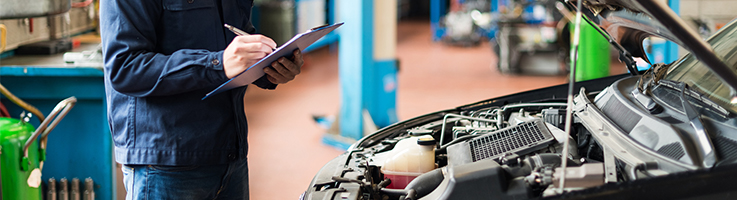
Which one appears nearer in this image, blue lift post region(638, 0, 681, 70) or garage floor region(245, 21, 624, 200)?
blue lift post region(638, 0, 681, 70)

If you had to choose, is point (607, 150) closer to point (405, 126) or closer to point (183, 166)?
point (405, 126)

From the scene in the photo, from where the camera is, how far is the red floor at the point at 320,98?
4.11 metres

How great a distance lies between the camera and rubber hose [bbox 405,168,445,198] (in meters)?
1.56

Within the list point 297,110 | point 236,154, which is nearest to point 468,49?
point 297,110

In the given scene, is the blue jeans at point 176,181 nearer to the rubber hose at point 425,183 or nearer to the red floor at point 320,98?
the rubber hose at point 425,183

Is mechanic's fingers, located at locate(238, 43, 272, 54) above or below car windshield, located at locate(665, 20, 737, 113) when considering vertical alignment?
above

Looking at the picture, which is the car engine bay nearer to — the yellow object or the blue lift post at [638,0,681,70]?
the yellow object

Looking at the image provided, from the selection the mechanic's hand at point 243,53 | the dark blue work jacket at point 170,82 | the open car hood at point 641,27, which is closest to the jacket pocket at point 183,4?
the dark blue work jacket at point 170,82

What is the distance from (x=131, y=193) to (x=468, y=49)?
952 cm

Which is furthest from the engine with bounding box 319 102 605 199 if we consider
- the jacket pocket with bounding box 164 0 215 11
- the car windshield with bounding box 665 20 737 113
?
the jacket pocket with bounding box 164 0 215 11

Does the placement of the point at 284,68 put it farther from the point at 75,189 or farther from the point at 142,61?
the point at 75,189

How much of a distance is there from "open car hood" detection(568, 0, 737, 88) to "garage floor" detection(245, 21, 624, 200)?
6.88 ft

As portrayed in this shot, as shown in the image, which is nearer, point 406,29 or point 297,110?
point 297,110

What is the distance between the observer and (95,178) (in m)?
2.83
